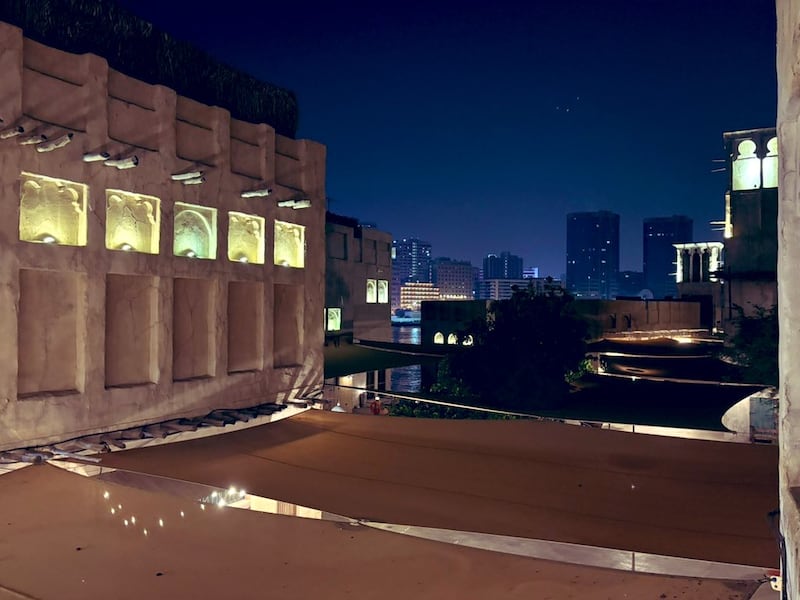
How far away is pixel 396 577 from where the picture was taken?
5.46 metres

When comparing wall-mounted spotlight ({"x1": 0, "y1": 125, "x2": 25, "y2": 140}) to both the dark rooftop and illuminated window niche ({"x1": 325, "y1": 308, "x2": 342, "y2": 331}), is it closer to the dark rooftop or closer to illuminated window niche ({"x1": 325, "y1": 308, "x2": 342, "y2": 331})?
the dark rooftop

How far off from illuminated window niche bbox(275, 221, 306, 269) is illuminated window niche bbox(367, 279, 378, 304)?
30891 mm

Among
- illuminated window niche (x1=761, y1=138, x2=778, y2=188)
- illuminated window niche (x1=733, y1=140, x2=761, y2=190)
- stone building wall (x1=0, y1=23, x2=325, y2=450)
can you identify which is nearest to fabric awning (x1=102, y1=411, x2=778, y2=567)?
stone building wall (x1=0, y1=23, x2=325, y2=450)

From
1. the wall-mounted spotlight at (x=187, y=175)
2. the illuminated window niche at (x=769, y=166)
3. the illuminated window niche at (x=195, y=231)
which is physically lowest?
the illuminated window niche at (x=195, y=231)

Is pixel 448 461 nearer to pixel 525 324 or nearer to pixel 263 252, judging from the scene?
pixel 263 252

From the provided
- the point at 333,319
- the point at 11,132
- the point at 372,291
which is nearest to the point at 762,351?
the point at 11,132

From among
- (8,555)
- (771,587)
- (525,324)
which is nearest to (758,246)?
(525,324)

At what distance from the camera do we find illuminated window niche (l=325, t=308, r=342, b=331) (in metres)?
39.8

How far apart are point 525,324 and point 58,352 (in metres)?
24.8

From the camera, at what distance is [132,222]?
34.8 ft

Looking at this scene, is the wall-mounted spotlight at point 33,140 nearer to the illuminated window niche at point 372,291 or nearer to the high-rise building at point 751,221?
the illuminated window niche at point 372,291

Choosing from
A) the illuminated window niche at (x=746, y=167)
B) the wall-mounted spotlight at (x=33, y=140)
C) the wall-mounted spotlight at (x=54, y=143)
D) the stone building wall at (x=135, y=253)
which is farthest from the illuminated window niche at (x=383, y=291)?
the wall-mounted spotlight at (x=33, y=140)

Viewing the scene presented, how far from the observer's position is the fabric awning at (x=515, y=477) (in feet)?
22.2

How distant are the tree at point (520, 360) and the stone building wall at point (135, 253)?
16488 millimetres
